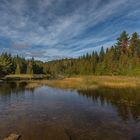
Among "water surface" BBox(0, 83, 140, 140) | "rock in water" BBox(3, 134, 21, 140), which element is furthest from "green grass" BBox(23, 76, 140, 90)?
"rock in water" BBox(3, 134, 21, 140)

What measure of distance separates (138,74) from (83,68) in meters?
53.1

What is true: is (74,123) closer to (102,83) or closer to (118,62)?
(102,83)

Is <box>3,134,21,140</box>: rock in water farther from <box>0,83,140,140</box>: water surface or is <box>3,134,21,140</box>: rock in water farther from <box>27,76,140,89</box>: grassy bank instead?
<box>27,76,140,89</box>: grassy bank

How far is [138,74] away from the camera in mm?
61219

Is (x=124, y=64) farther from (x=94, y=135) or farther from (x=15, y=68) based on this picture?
(x=15, y=68)

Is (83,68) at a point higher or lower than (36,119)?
higher

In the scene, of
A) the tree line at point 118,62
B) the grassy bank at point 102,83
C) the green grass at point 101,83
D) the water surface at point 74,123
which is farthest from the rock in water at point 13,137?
the tree line at point 118,62

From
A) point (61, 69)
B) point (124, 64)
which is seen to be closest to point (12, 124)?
point (124, 64)

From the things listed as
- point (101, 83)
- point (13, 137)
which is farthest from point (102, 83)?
point (13, 137)

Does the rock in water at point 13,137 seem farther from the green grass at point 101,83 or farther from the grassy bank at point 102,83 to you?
the grassy bank at point 102,83

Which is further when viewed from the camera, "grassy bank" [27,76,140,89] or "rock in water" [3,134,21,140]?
"grassy bank" [27,76,140,89]

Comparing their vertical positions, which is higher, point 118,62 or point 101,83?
point 118,62

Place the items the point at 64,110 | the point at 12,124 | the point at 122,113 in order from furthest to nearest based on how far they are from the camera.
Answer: the point at 64,110, the point at 122,113, the point at 12,124

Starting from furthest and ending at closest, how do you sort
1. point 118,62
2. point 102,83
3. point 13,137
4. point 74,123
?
point 118,62, point 102,83, point 74,123, point 13,137
